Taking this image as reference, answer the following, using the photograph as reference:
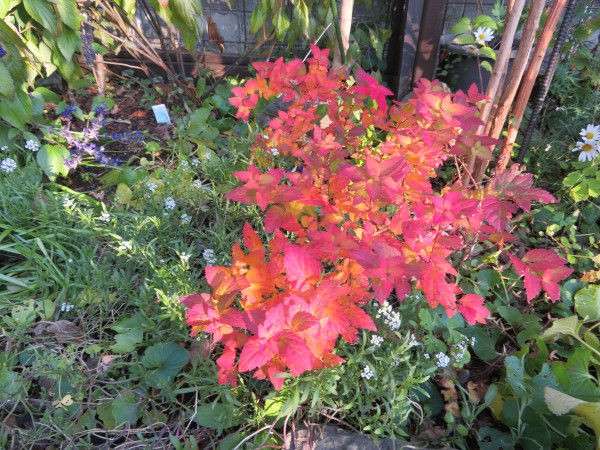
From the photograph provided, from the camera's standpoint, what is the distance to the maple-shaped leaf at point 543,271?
1.04 m

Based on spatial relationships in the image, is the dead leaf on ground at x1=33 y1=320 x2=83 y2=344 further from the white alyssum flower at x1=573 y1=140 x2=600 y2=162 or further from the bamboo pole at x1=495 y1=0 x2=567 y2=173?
the white alyssum flower at x1=573 y1=140 x2=600 y2=162

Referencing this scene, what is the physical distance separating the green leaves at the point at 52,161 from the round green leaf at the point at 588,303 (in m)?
2.23

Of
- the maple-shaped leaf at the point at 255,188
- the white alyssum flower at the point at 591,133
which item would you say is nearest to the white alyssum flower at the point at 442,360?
the maple-shaped leaf at the point at 255,188

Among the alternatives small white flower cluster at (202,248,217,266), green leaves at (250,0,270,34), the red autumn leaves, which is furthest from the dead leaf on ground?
green leaves at (250,0,270,34)

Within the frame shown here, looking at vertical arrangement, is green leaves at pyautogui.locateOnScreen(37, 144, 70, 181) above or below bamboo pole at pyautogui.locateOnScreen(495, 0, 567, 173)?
below

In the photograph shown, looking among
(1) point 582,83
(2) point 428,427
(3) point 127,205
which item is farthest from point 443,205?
(1) point 582,83

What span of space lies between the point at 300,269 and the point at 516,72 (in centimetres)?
128

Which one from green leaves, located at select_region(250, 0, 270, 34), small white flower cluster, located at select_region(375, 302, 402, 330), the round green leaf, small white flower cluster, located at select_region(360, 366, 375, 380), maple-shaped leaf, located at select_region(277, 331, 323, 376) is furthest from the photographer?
green leaves, located at select_region(250, 0, 270, 34)

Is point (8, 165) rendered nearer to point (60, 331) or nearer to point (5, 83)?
point (5, 83)

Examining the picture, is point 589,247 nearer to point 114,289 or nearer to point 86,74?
point 114,289

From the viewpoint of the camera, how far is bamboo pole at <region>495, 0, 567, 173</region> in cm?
148

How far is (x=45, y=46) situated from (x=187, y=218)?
132 centimetres

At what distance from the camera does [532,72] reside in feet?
5.30

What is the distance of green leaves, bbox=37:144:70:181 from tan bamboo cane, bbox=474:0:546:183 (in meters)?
1.93
